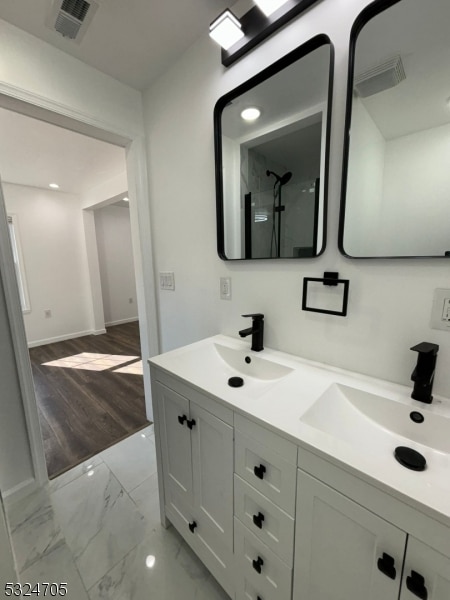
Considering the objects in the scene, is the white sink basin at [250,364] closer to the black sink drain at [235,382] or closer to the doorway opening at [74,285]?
the black sink drain at [235,382]

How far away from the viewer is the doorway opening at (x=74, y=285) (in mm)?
2084

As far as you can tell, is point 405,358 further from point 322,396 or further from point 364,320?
point 322,396

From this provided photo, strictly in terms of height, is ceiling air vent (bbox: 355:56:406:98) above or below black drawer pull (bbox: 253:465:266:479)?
above

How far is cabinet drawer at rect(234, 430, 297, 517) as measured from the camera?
697mm

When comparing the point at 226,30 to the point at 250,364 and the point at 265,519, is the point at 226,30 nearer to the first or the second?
the point at 250,364

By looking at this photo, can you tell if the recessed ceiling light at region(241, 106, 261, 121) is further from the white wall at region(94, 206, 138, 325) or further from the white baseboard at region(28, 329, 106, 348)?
the white baseboard at region(28, 329, 106, 348)

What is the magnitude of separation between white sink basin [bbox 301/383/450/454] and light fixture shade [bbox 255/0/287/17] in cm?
153

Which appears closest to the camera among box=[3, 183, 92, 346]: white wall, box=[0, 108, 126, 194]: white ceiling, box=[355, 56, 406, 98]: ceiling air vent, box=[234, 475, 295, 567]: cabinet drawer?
box=[234, 475, 295, 567]: cabinet drawer

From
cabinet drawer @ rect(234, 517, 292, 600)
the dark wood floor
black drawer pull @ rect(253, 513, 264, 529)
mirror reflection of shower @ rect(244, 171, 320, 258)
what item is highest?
mirror reflection of shower @ rect(244, 171, 320, 258)

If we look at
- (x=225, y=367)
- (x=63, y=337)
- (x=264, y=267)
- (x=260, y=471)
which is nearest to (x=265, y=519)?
(x=260, y=471)

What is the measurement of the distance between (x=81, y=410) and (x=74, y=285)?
9.09ft

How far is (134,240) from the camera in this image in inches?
74.2

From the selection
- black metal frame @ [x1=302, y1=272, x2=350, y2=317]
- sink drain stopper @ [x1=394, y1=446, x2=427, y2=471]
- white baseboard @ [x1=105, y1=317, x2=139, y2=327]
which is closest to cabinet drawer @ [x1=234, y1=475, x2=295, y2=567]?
sink drain stopper @ [x1=394, y1=446, x2=427, y2=471]

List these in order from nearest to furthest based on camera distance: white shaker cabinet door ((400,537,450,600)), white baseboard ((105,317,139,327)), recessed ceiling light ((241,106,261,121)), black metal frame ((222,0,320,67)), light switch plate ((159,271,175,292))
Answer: white shaker cabinet door ((400,537,450,600))
black metal frame ((222,0,320,67))
recessed ceiling light ((241,106,261,121))
light switch plate ((159,271,175,292))
white baseboard ((105,317,139,327))
